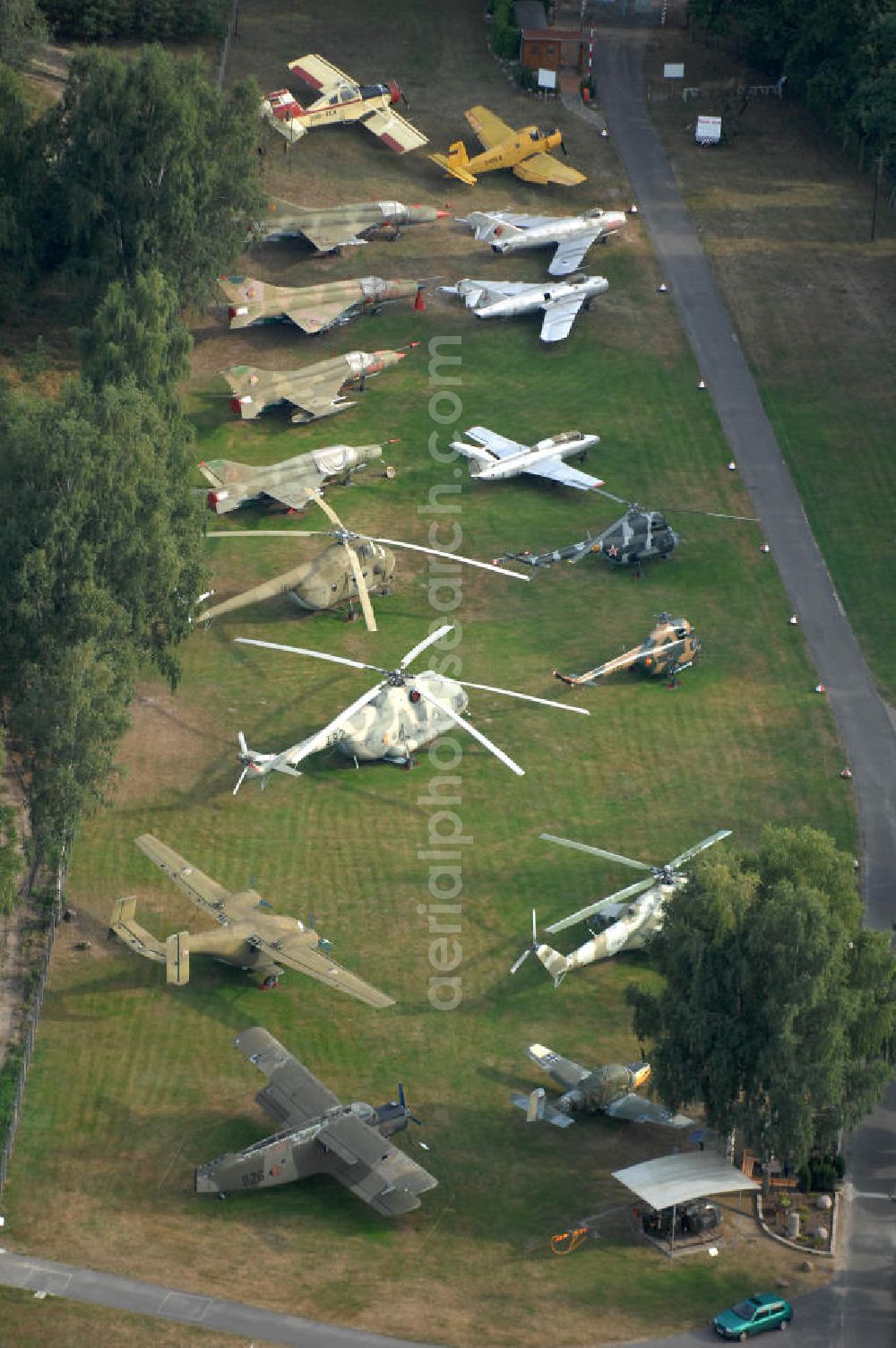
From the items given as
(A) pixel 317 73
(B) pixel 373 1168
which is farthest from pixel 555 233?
(B) pixel 373 1168

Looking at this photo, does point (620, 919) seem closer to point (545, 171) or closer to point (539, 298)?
point (539, 298)

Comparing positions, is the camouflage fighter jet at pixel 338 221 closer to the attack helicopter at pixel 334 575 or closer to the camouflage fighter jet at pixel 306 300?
the camouflage fighter jet at pixel 306 300

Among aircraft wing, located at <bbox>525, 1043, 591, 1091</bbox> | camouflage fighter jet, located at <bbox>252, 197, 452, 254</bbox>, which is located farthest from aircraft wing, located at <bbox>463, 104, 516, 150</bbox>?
aircraft wing, located at <bbox>525, 1043, 591, 1091</bbox>

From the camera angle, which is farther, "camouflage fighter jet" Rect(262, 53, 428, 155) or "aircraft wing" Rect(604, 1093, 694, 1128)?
"camouflage fighter jet" Rect(262, 53, 428, 155)

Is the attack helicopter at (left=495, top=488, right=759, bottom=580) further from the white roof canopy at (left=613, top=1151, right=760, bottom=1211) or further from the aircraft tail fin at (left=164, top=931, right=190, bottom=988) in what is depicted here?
the white roof canopy at (left=613, top=1151, right=760, bottom=1211)

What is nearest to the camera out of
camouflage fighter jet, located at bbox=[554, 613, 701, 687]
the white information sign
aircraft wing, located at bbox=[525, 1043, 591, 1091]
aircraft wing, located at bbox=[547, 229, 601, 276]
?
aircraft wing, located at bbox=[525, 1043, 591, 1091]

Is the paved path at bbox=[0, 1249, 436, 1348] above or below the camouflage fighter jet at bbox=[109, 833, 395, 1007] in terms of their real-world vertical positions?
below
